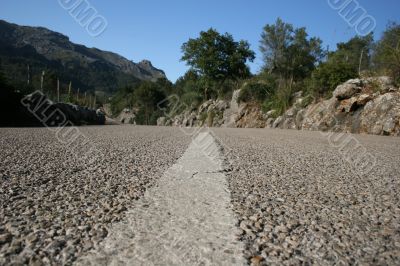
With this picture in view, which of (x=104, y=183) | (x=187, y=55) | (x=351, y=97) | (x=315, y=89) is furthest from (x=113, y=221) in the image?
(x=187, y=55)

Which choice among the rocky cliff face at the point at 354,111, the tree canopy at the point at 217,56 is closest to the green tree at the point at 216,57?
the tree canopy at the point at 217,56

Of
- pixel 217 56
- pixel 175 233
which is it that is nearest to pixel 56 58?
pixel 217 56

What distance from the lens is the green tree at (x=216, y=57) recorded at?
4053 centimetres

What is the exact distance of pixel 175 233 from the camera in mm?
1506

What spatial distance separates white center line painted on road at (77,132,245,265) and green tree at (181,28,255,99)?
39.1 meters

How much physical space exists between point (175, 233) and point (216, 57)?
40.8 meters

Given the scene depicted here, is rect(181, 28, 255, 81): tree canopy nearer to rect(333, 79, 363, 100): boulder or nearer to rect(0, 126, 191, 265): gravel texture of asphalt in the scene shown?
rect(333, 79, 363, 100): boulder

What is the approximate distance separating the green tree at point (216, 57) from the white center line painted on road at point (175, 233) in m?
39.1

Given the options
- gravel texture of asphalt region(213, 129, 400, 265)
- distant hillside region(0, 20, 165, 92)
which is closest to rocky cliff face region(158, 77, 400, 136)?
gravel texture of asphalt region(213, 129, 400, 265)

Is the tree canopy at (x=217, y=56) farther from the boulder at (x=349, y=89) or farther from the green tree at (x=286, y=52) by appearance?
the boulder at (x=349, y=89)

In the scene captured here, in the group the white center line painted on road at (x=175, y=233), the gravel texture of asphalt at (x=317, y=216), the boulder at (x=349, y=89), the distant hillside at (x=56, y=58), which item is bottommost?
the gravel texture of asphalt at (x=317, y=216)

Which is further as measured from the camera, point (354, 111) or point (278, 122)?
point (278, 122)

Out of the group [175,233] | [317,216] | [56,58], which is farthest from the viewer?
[56,58]

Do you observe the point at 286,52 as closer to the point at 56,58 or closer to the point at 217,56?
the point at 217,56
